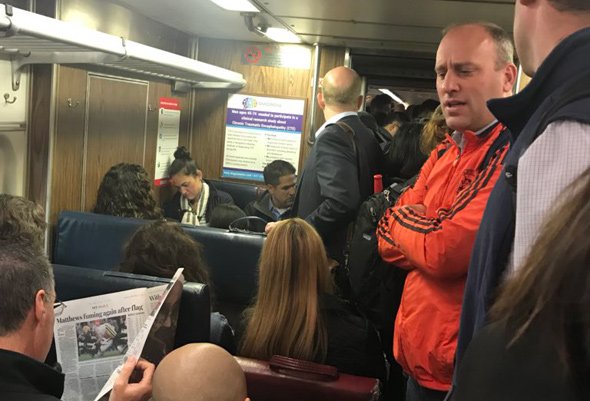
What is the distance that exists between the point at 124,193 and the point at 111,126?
0.56 metres

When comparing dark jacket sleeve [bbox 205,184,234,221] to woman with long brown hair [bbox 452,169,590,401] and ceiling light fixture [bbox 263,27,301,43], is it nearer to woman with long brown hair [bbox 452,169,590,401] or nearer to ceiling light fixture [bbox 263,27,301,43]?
ceiling light fixture [bbox 263,27,301,43]

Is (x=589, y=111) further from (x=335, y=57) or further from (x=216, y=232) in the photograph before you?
(x=335, y=57)

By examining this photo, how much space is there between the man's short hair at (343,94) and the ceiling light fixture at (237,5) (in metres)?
0.75

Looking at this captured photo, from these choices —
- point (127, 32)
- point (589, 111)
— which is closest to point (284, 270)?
point (589, 111)

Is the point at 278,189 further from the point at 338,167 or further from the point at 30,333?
the point at 30,333

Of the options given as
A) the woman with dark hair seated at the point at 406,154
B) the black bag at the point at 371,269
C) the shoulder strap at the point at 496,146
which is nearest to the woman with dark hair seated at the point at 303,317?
the black bag at the point at 371,269

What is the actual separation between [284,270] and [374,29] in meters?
2.45

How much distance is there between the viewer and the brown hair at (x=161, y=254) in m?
2.29

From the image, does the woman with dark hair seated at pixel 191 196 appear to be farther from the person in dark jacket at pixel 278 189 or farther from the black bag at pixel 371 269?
the black bag at pixel 371 269

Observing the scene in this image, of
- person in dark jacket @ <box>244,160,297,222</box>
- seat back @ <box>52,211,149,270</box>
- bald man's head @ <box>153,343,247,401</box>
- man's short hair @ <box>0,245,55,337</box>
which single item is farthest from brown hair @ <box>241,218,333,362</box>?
person in dark jacket @ <box>244,160,297,222</box>

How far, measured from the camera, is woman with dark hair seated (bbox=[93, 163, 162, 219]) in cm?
382

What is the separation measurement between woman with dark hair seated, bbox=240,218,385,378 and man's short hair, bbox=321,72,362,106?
1233 millimetres

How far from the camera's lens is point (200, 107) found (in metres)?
5.43

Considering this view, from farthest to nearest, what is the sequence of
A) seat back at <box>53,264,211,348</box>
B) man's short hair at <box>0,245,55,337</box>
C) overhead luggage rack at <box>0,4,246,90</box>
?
overhead luggage rack at <box>0,4,246,90</box> < seat back at <box>53,264,211,348</box> < man's short hair at <box>0,245,55,337</box>
